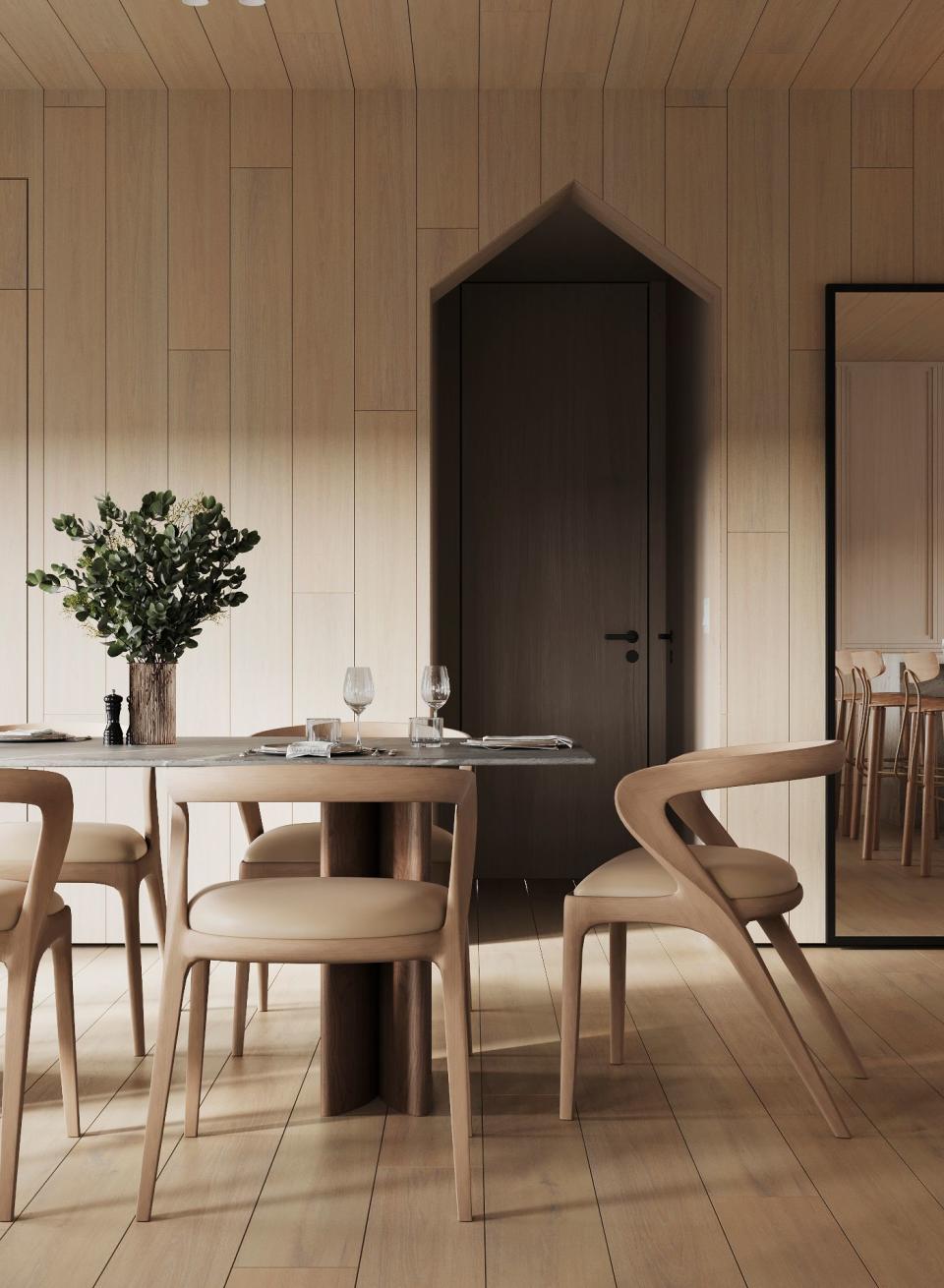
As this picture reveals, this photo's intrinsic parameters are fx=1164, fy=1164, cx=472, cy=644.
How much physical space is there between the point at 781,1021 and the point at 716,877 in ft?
1.00

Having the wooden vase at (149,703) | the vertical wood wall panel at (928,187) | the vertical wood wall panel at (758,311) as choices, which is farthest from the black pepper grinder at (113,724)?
the vertical wood wall panel at (928,187)

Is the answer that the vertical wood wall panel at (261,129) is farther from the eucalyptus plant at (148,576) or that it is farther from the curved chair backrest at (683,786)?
the curved chair backrest at (683,786)

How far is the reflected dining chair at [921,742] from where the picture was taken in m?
3.69

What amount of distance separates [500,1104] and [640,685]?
9.42 ft

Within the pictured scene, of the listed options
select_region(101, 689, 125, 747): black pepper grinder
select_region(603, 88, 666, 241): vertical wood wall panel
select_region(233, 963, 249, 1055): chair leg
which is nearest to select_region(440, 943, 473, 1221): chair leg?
select_region(233, 963, 249, 1055): chair leg

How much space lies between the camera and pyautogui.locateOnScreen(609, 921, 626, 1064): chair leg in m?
2.73

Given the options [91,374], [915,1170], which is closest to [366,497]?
[91,374]

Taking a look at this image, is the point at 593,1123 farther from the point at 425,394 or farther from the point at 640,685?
the point at 640,685

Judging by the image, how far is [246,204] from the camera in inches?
154

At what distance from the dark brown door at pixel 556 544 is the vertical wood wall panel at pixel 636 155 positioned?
1227mm

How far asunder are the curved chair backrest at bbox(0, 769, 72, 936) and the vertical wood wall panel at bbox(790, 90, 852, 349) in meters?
2.92

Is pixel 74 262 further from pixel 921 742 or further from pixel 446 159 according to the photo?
pixel 921 742

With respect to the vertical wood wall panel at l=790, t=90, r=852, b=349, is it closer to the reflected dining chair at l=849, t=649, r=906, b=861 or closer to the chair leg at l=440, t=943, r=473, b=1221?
the reflected dining chair at l=849, t=649, r=906, b=861

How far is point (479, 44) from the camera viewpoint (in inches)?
142
